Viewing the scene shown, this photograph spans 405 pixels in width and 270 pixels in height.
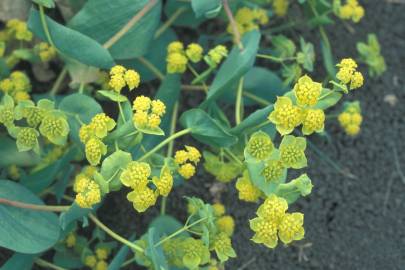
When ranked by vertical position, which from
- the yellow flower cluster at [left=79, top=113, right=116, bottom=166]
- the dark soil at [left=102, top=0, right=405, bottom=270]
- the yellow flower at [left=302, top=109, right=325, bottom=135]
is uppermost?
the yellow flower cluster at [left=79, top=113, right=116, bottom=166]

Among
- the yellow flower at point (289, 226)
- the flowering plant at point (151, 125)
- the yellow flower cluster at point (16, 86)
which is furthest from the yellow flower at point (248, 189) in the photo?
the yellow flower cluster at point (16, 86)

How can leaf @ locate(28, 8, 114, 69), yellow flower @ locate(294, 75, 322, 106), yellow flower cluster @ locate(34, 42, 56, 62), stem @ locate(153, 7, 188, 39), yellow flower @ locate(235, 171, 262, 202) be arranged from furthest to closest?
stem @ locate(153, 7, 188, 39) → yellow flower cluster @ locate(34, 42, 56, 62) → leaf @ locate(28, 8, 114, 69) → yellow flower @ locate(235, 171, 262, 202) → yellow flower @ locate(294, 75, 322, 106)

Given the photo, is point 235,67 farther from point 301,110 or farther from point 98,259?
point 98,259

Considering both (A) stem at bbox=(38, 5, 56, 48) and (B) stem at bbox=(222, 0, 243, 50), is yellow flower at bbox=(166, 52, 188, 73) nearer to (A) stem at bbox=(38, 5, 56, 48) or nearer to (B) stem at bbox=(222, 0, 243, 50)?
(B) stem at bbox=(222, 0, 243, 50)

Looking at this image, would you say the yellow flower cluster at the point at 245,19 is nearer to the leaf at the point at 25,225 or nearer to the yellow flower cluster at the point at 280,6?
the yellow flower cluster at the point at 280,6

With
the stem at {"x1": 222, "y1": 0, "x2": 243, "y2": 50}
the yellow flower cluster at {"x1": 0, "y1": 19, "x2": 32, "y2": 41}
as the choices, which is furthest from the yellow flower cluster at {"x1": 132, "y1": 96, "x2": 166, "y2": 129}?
the yellow flower cluster at {"x1": 0, "y1": 19, "x2": 32, "y2": 41}

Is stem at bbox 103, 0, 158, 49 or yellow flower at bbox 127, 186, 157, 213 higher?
stem at bbox 103, 0, 158, 49

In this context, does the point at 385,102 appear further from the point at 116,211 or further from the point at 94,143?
the point at 94,143

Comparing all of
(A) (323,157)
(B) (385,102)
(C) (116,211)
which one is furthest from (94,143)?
(B) (385,102)
